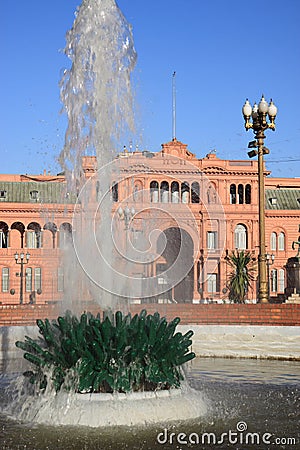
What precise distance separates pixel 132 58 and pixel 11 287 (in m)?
47.6

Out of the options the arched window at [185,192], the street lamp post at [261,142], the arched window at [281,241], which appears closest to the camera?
the street lamp post at [261,142]

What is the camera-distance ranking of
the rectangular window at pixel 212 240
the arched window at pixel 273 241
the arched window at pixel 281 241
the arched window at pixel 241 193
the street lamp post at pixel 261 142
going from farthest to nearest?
the arched window at pixel 281 241 → the arched window at pixel 273 241 → the arched window at pixel 241 193 → the rectangular window at pixel 212 240 → the street lamp post at pixel 261 142

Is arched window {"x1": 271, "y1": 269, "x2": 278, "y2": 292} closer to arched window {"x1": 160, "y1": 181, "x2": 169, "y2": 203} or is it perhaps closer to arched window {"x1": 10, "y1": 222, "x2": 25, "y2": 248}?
arched window {"x1": 160, "y1": 181, "x2": 169, "y2": 203}

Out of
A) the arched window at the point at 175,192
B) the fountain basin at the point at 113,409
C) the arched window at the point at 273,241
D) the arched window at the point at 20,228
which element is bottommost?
the fountain basin at the point at 113,409

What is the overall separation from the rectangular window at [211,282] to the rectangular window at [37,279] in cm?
1473

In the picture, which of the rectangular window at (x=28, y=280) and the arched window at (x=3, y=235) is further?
the arched window at (x=3, y=235)

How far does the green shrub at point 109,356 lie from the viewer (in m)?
9.38

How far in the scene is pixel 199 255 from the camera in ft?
205

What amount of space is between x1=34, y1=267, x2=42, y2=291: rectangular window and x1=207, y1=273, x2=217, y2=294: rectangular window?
14735mm

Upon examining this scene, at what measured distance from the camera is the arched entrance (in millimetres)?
62188

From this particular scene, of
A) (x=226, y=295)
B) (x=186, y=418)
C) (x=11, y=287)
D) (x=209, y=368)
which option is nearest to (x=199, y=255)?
(x=226, y=295)

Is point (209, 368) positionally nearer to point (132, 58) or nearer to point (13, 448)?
point (132, 58)

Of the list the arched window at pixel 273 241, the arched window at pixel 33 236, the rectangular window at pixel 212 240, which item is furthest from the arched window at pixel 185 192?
the arched window at pixel 33 236

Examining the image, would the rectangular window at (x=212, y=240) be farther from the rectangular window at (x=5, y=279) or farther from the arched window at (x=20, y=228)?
the rectangular window at (x=5, y=279)
